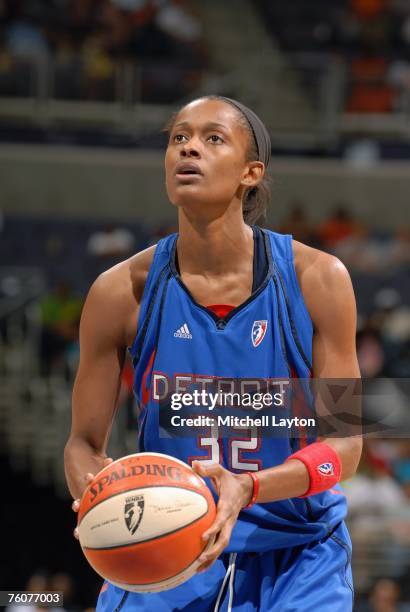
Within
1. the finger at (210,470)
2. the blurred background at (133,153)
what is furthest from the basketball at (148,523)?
the blurred background at (133,153)

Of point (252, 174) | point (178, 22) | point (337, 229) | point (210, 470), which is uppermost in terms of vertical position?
point (252, 174)

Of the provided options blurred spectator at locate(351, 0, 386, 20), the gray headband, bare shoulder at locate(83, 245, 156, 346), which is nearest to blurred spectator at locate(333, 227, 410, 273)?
blurred spectator at locate(351, 0, 386, 20)

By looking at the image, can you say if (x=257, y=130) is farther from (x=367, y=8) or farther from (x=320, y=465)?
(x=367, y=8)

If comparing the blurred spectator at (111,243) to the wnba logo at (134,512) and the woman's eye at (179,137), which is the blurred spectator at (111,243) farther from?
the wnba logo at (134,512)

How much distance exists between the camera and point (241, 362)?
3436 millimetres

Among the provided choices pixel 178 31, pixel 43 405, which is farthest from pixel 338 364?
pixel 178 31

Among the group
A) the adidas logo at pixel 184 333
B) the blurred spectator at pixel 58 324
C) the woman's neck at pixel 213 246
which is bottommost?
the blurred spectator at pixel 58 324

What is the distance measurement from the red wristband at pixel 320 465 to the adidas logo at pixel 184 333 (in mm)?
526

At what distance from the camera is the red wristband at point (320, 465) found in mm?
3154

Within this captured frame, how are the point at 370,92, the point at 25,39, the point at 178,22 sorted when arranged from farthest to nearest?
1. the point at 178,22
2. the point at 25,39
3. the point at 370,92

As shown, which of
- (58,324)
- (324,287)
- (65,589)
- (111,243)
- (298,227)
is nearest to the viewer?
(324,287)

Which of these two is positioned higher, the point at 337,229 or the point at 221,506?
the point at 221,506

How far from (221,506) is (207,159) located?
3.76 ft

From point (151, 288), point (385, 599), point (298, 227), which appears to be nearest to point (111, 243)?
point (298, 227)
